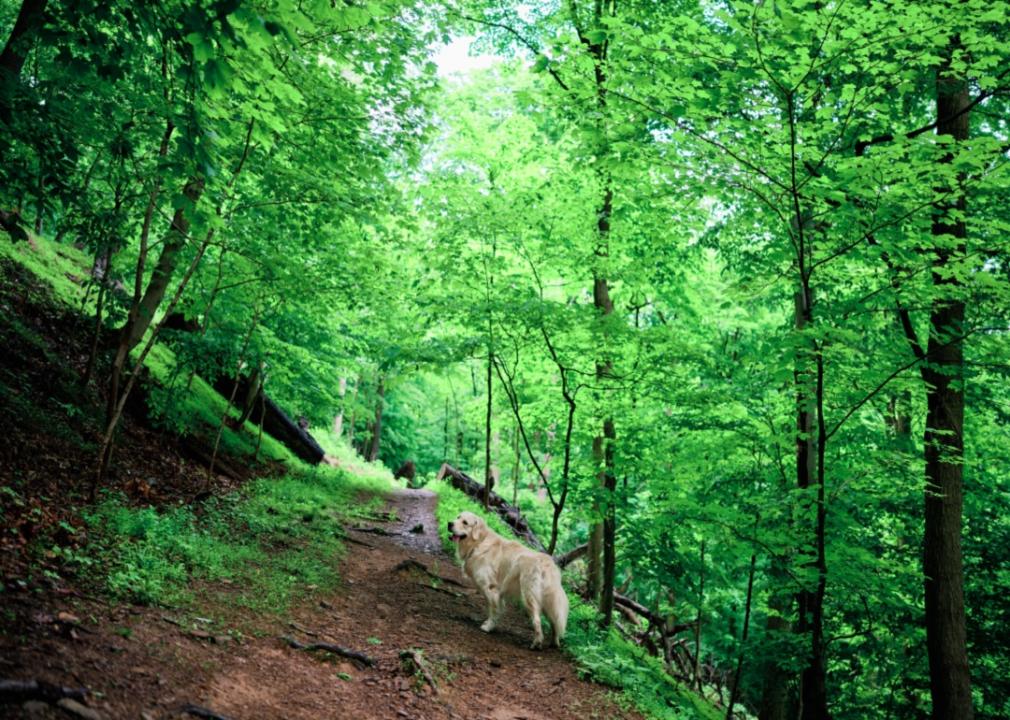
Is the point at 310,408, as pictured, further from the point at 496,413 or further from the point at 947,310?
the point at 947,310

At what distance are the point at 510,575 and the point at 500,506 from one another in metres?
11.9

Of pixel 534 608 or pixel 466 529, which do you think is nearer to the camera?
pixel 534 608

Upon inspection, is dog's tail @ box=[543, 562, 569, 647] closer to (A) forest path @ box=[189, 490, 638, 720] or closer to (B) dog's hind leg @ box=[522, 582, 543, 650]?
(B) dog's hind leg @ box=[522, 582, 543, 650]

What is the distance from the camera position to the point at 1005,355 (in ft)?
19.7

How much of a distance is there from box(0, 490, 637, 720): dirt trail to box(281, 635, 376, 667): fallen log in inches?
2.0

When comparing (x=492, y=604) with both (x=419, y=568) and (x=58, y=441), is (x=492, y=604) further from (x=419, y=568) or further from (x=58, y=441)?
(x=58, y=441)

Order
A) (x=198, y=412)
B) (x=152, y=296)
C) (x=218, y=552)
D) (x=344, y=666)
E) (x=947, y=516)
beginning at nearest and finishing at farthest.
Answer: (x=344, y=666) → (x=218, y=552) → (x=947, y=516) → (x=152, y=296) → (x=198, y=412)

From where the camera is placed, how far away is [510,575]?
703 centimetres

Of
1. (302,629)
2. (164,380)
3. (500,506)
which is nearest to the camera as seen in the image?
(302,629)

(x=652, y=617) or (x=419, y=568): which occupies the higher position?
(x=419, y=568)

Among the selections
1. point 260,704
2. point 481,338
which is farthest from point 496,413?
point 260,704

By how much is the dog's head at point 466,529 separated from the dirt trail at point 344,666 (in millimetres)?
964

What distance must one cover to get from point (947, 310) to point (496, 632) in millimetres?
6764

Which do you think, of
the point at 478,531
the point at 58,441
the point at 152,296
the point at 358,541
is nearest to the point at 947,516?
the point at 478,531
